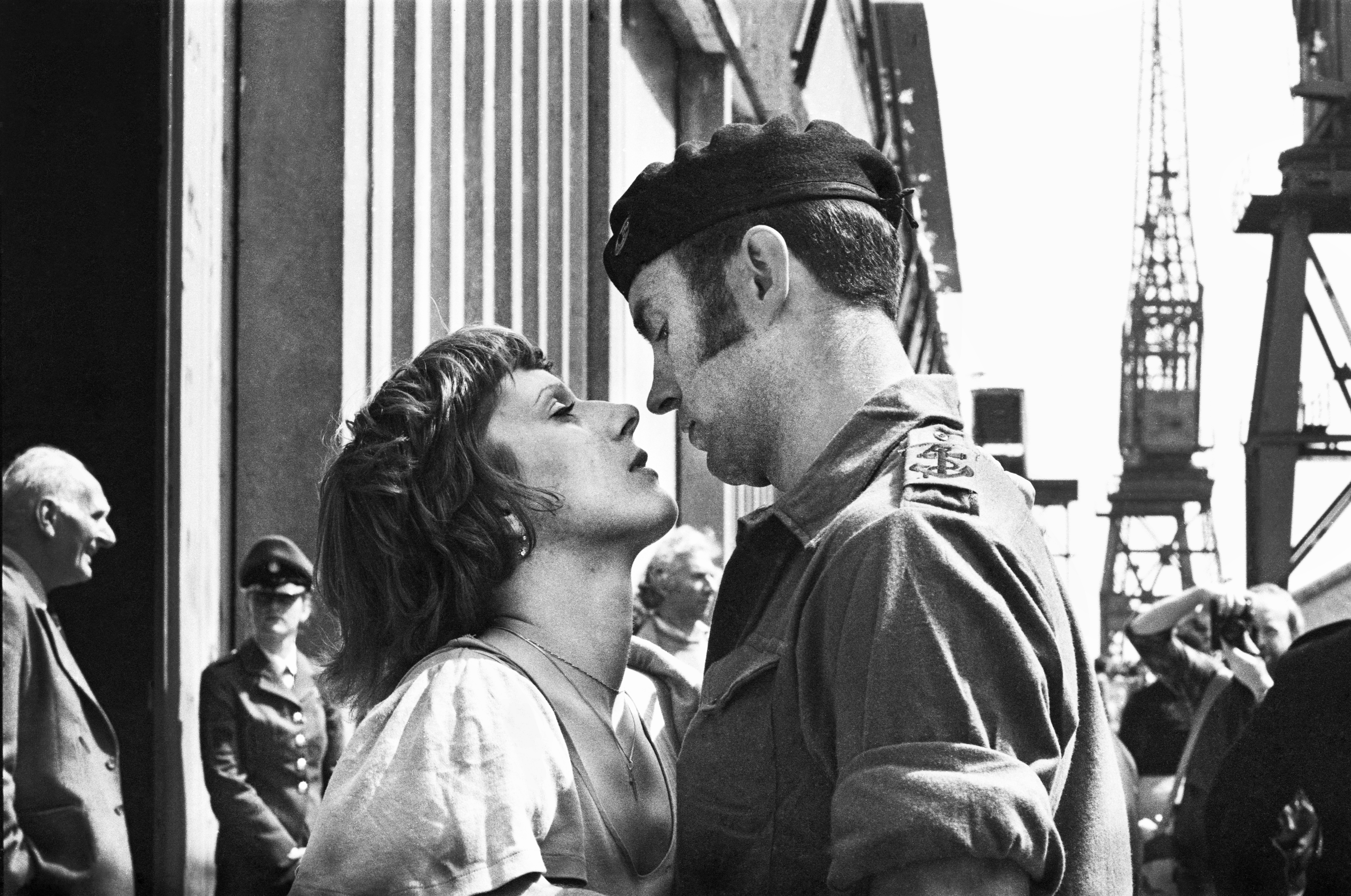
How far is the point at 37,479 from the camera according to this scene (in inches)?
177

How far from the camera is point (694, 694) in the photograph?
2852mm

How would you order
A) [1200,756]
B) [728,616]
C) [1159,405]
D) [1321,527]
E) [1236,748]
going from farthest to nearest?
[1159,405], [1321,527], [1200,756], [1236,748], [728,616]

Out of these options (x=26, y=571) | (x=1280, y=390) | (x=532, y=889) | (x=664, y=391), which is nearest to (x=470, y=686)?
(x=532, y=889)

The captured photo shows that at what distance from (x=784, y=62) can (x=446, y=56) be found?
6.44 metres

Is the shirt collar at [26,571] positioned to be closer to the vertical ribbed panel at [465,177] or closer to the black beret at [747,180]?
the vertical ribbed panel at [465,177]

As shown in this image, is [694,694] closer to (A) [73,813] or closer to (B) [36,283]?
(A) [73,813]

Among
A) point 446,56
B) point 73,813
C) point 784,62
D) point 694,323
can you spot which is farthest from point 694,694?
point 784,62

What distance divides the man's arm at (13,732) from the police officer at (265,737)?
38.0 inches

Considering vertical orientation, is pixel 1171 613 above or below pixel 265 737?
above

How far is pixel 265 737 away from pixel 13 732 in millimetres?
1149

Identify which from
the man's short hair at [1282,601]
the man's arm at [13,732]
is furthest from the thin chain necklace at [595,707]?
the man's short hair at [1282,601]

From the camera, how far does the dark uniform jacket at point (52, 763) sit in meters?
4.10

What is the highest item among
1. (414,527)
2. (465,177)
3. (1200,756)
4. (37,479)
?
(465,177)

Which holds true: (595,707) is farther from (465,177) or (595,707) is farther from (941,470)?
(465,177)
